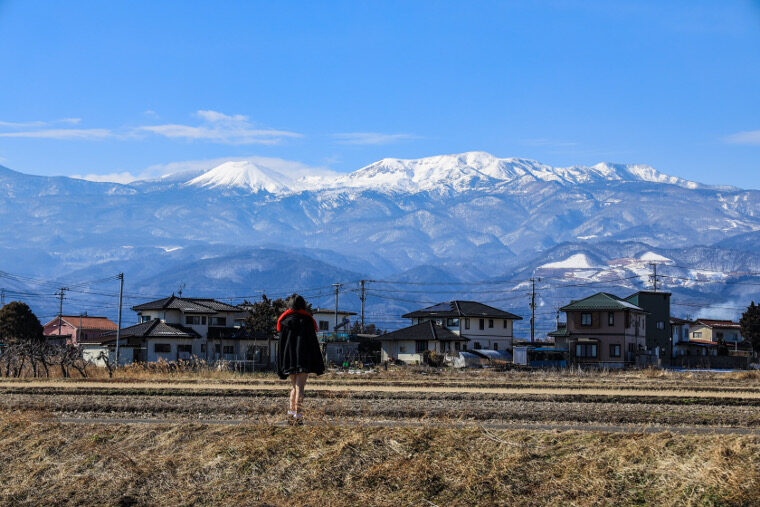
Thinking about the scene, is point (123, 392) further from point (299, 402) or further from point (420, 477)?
point (420, 477)

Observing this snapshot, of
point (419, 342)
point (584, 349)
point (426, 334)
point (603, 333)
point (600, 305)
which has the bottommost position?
point (584, 349)

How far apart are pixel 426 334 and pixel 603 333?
13576 millimetres

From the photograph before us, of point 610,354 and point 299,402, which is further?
point 610,354

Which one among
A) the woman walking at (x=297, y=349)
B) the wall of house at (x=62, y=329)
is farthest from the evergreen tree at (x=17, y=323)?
the woman walking at (x=297, y=349)

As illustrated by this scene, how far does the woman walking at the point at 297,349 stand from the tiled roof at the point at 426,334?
196 ft

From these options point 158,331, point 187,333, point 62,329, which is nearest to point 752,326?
point 187,333

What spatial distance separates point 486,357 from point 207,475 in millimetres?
57553

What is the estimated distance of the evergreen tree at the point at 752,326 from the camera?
74.8 meters

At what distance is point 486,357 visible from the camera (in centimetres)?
6831

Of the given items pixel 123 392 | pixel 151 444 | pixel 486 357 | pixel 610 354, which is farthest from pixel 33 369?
pixel 610 354

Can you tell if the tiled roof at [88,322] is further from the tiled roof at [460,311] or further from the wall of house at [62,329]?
the tiled roof at [460,311]

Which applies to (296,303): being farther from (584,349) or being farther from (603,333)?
(603,333)

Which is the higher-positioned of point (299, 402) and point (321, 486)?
point (299, 402)

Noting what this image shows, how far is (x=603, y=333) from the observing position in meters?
71.9
